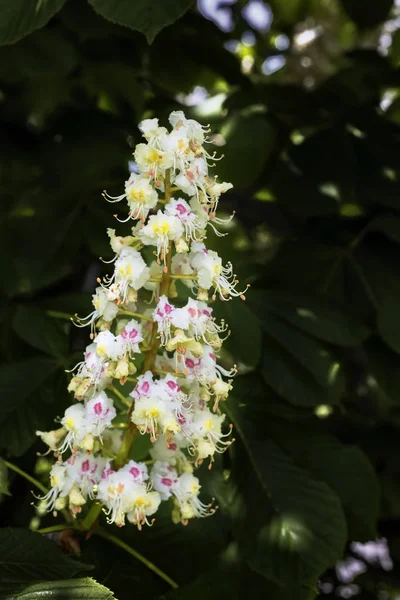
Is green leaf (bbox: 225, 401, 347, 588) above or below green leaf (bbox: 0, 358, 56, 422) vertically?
above

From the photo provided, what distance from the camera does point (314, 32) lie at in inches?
111

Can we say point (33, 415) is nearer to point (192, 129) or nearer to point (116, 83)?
point (192, 129)

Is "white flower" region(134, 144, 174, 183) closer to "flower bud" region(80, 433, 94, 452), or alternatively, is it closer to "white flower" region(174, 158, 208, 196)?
"white flower" region(174, 158, 208, 196)

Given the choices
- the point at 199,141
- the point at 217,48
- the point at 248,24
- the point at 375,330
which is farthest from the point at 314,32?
the point at 199,141

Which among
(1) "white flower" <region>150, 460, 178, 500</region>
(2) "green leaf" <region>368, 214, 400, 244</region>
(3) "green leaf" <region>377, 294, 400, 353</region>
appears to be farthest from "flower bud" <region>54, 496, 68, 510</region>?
(2) "green leaf" <region>368, 214, 400, 244</region>

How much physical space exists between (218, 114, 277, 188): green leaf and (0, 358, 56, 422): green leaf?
21.8 inches

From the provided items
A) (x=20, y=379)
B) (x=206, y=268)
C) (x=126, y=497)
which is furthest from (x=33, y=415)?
(x=206, y=268)

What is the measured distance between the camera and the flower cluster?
79cm

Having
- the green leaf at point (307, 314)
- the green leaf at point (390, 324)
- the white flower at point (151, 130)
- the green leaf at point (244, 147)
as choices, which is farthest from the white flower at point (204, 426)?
the green leaf at point (244, 147)

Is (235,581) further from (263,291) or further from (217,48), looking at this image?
(217,48)

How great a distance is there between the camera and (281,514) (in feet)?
3.29

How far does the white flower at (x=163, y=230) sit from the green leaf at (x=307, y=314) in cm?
49

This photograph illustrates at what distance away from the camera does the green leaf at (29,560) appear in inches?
29.5

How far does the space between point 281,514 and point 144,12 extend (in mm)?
711
